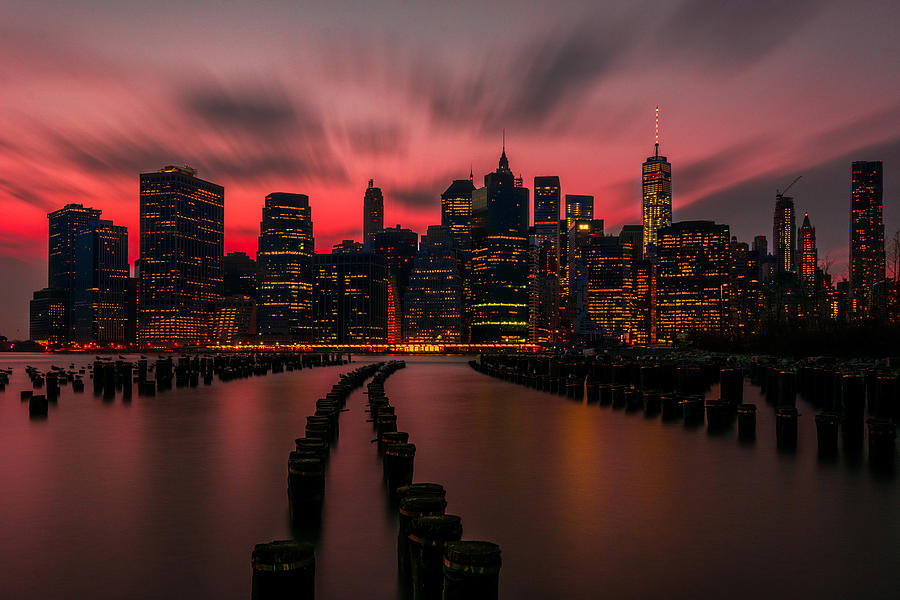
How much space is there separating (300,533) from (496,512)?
14.2 feet

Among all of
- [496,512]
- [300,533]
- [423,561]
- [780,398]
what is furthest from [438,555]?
[780,398]

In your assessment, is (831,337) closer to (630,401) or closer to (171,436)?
(630,401)

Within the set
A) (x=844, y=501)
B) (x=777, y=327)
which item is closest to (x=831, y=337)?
(x=777, y=327)

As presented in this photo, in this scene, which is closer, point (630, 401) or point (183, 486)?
point (183, 486)

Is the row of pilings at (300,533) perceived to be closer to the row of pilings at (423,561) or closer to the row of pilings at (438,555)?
the row of pilings at (423,561)

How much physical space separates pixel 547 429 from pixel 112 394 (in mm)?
35509

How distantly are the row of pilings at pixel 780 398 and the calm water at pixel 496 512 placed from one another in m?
0.95

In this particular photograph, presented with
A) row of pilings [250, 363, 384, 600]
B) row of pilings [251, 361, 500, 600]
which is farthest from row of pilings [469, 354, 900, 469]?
row of pilings [251, 361, 500, 600]

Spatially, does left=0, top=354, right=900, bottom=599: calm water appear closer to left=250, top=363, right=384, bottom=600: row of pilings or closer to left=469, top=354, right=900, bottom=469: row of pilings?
left=250, top=363, right=384, bottom=600: row of pilings

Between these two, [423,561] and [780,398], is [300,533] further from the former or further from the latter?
[780,398]

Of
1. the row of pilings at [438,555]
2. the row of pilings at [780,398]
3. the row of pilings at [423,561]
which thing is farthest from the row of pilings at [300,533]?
the row of pilings at [780,398]

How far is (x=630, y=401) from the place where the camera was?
40562mm

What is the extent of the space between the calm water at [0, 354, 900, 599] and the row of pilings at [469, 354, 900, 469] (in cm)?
95

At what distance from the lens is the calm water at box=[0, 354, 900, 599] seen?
11289mm
